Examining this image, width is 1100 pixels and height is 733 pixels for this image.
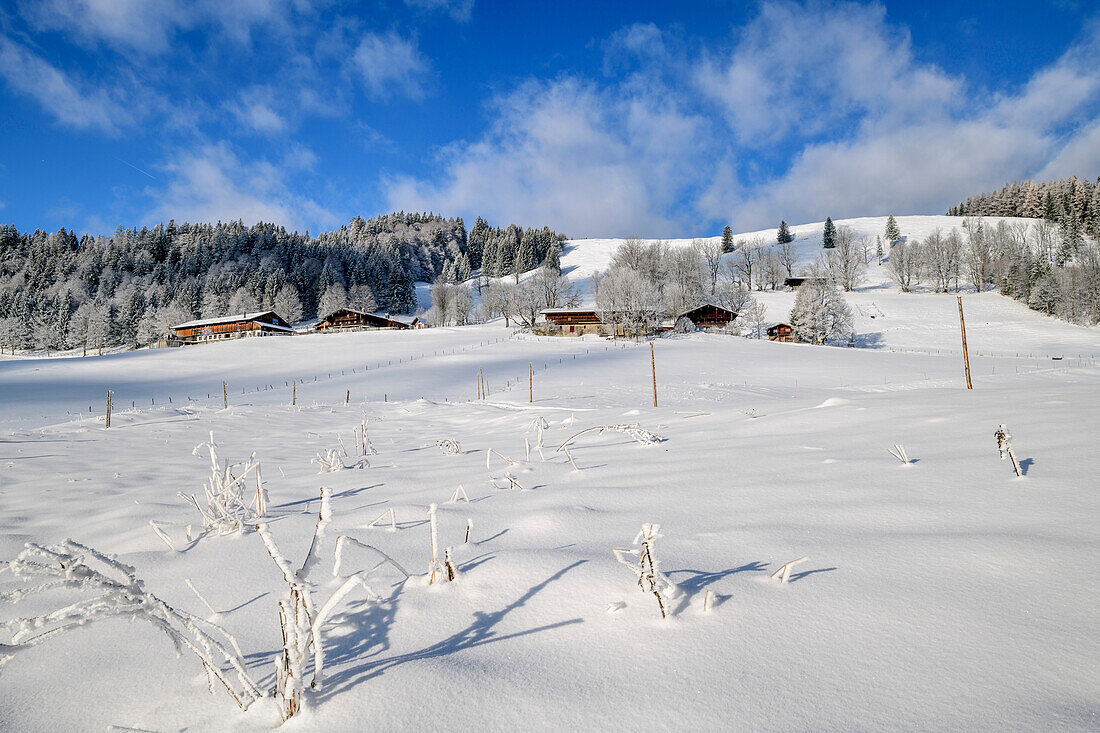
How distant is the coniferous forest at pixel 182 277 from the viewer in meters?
83.3

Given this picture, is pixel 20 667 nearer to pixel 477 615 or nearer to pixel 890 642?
pixel 477 615

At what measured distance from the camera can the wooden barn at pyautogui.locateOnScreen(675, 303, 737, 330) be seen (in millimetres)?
68125

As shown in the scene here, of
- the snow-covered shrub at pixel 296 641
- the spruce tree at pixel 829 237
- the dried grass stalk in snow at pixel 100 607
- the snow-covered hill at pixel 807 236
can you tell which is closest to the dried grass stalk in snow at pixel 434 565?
the snow-covered shrub at pixel 296 641

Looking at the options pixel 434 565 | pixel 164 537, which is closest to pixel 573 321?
pixel 164 537

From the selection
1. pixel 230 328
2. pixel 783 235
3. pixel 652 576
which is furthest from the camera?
pixel 783 235

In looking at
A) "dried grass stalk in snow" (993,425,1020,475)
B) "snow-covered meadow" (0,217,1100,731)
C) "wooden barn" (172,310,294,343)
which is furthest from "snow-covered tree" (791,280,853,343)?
"wooden barn" (172,310,294,343)

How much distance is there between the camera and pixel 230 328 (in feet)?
229

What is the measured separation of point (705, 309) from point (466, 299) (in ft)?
158

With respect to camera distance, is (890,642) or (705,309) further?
(705,309)

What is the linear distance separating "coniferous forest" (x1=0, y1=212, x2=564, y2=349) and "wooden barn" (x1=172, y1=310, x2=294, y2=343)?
49.3ft

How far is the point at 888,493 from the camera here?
2432 millimetres

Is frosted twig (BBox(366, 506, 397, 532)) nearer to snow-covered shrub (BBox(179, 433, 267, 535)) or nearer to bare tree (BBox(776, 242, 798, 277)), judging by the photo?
snow-covered shrub (BBox(179, 433, 267, 535))

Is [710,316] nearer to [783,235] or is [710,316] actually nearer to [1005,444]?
[783,235]

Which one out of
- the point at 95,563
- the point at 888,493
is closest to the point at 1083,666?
the point at 888,493
